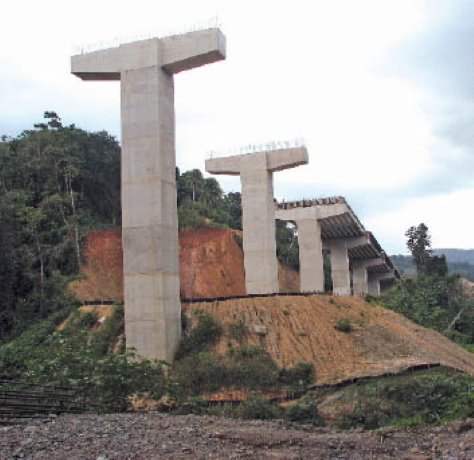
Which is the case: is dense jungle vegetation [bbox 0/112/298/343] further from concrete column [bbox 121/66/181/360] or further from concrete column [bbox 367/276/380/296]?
concrete column [bbox 367/276/380/296]

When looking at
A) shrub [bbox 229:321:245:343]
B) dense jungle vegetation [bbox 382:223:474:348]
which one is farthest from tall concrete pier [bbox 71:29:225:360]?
dense jungle vegetation [bbox 382:223:474:348]

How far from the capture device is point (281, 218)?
49.6 m

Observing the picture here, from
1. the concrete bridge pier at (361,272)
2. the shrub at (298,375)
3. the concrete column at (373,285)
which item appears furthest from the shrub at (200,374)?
the concrete column at (373,285)

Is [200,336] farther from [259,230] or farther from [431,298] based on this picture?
[431,298]

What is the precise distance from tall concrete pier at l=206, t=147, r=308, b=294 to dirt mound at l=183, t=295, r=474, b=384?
172 inches

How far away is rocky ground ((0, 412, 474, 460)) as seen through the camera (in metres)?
10.1

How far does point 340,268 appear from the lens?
58344mm

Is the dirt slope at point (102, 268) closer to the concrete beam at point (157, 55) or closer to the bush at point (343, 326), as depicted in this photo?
the bush at point (343, 326)

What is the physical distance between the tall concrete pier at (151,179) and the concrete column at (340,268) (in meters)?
31.5

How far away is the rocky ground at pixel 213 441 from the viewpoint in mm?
10078

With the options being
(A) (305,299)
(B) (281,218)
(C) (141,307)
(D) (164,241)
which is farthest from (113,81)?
(B) (281,218)

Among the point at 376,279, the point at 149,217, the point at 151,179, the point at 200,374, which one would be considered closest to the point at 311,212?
the point at 151,179

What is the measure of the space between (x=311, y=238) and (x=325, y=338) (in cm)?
1778

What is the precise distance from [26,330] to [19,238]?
7958 mm
